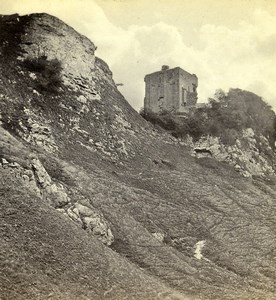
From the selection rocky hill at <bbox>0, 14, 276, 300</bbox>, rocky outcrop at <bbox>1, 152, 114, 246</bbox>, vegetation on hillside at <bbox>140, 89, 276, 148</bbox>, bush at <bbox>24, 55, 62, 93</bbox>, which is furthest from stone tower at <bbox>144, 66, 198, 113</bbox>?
rocky outcrop at <bbox>1, 152, 114, 246</bbox>

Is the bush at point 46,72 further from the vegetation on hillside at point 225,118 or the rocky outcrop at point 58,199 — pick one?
the vegetation on hillside at point 225,118

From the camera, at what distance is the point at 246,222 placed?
23922 mm

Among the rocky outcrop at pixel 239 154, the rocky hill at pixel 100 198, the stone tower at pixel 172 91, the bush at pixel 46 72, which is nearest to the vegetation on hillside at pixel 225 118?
the rocky outcrop at pixel 239 154

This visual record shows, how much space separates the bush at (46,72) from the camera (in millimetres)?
27859

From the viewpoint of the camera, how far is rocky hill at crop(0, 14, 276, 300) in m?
13.6

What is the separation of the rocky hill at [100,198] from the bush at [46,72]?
0.10 meters

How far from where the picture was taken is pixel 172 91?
145 ft

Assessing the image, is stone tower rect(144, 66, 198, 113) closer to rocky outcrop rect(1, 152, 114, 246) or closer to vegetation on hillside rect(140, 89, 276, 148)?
vegetation on hillside rect(140, 89, 276, 148)

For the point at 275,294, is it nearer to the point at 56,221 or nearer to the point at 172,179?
the point at 56,221

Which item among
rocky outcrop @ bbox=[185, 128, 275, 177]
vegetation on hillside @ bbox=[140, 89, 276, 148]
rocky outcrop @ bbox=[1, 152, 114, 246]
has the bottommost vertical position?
rocky outcrop @ bbox=[1, 152, 114, 246]

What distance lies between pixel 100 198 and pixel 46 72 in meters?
12.7

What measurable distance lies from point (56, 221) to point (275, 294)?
964 centimetres

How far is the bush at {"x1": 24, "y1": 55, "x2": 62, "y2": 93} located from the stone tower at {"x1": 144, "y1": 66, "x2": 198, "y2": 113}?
1646 cm

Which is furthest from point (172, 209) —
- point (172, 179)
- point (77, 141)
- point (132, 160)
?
point (77, 141)
